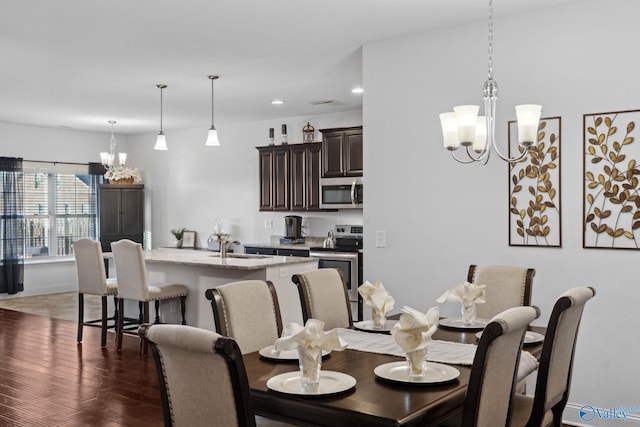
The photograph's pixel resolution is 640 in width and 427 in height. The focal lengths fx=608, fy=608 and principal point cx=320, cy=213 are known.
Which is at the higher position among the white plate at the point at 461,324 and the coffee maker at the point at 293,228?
the coffee maker at the point at 293,228

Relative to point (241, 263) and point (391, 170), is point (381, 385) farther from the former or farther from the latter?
point (241, 263)

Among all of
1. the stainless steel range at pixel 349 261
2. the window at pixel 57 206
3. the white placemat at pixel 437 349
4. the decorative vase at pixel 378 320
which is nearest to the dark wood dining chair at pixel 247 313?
the white placemat at pixel 437 349

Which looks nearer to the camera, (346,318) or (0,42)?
(346,318)

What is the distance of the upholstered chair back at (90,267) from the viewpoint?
5.60m

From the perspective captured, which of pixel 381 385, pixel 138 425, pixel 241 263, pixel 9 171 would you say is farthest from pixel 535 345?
pixel 9 171

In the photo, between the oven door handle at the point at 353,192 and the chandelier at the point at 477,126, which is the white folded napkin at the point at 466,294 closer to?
the chandelier at the point at 477,126

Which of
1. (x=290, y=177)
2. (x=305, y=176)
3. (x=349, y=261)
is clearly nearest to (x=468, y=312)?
(x=349, y=261)

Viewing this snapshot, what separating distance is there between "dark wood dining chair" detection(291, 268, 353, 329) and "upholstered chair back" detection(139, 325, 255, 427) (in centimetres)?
126

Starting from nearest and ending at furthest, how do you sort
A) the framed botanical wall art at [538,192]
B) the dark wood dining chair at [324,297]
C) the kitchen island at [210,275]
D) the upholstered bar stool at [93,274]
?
the dark wood dining chair at [324,297] < the framed botanical wall art at [538,192] < the kitchen island at [210,275] < the upholstered bar stool at [93,274]

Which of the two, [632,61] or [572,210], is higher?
[632,61]

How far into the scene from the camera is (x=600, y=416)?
143 inches

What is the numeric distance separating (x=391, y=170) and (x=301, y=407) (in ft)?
9.10

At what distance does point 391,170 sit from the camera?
4457mm

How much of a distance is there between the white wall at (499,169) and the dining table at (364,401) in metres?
1.75
